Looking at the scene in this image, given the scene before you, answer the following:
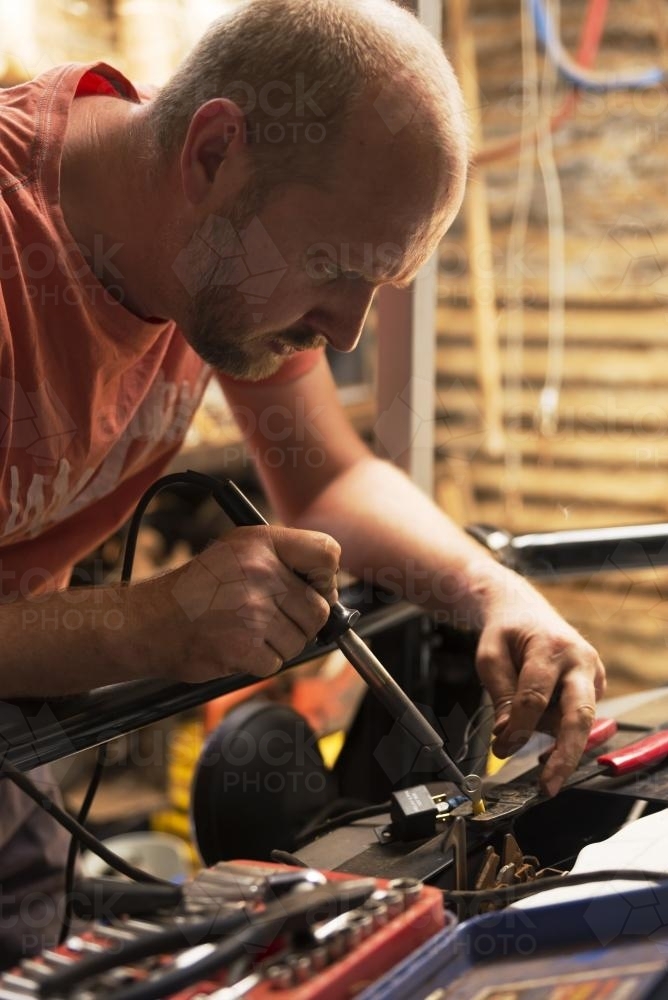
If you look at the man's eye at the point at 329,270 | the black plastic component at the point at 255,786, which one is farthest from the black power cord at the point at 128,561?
the man's eye at the point at 329,270

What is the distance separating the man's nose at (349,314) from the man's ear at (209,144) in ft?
0.50

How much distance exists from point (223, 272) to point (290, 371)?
0.97 ft

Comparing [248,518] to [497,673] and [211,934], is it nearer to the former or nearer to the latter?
[497,673]

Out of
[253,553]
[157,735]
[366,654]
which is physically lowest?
[157,735]

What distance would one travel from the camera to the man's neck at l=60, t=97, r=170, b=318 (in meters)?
0.98

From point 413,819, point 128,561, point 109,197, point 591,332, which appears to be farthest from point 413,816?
point 591,332

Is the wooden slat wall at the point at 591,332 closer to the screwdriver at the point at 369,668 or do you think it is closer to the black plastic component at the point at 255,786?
the black plastic component at the point at 255,786

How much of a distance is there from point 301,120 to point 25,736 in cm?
54

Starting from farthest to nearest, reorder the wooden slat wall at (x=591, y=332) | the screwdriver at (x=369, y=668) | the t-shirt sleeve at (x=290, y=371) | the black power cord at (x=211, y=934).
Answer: the wooden slat wall at (x=591, y=332), the t-shirt sleeve at (x=290, y=371), the screwdriver at (x=369, y=668), the black power cord at (x=211, y=934)

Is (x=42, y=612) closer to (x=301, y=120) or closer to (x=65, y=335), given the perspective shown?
(x=65, y=335)

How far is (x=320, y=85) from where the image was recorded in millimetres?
896

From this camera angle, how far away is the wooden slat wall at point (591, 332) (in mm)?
4043

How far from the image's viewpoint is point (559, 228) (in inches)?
165

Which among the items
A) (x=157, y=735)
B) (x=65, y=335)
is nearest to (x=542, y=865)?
(x=65, y=335)
